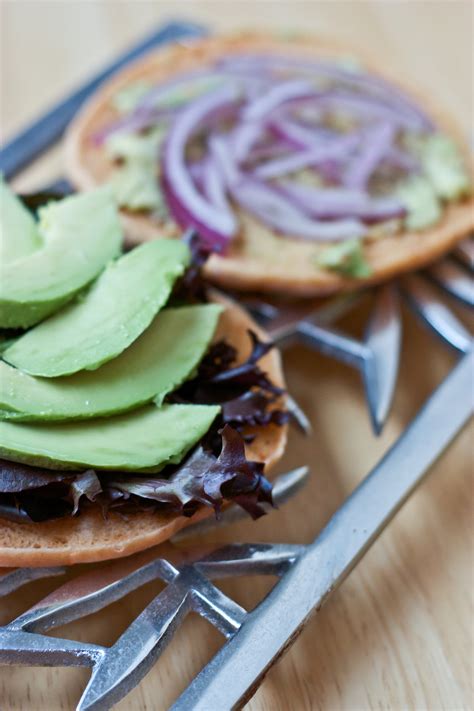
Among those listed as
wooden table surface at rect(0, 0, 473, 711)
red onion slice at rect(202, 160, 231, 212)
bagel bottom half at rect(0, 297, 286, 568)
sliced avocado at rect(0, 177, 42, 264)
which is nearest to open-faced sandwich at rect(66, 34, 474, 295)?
red onion slice at rect(202, 160, 231, 212)

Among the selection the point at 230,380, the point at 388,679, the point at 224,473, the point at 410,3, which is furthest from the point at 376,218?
the point at 410,3

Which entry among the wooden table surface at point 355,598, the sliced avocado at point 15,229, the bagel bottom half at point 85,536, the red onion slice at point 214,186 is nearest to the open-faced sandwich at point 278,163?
the red onion slice at point 214,186

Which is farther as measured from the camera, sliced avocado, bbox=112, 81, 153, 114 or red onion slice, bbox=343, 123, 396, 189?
sliced avocado, bbox=112, 81, 153, 114

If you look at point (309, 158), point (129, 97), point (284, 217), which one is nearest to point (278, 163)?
point (309, 158)

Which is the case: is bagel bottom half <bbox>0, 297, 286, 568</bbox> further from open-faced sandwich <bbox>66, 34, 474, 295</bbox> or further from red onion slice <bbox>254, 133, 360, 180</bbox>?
red onion slice <bbox>254, 133, 360, 180</bbox>

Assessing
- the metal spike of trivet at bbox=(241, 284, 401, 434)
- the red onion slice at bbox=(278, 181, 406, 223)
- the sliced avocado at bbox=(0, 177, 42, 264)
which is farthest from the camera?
the red onion slice at bbox=(278, 181, 406, 223)

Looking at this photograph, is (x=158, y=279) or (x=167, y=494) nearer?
(x=167, y=494)

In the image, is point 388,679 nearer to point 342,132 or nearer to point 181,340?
point 181,340
